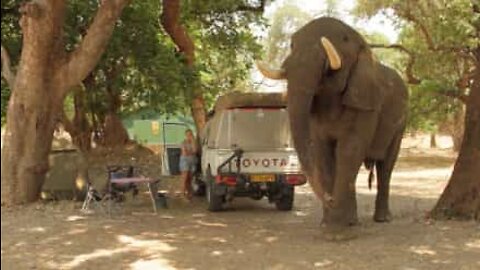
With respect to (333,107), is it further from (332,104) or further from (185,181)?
(185,181)

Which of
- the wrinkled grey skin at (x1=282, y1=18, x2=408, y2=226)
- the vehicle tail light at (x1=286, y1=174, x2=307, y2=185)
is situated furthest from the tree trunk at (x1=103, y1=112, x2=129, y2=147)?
the wrinkled grey skin at (x1=282, y1=18, x2=408, y2=226)

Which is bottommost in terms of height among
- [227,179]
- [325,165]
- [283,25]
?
[227,179]

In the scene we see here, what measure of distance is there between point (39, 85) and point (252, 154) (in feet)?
13.8

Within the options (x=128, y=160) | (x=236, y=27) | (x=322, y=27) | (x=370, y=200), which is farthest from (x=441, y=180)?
(x=322, y=27)

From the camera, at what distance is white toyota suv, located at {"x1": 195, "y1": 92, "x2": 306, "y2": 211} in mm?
13398

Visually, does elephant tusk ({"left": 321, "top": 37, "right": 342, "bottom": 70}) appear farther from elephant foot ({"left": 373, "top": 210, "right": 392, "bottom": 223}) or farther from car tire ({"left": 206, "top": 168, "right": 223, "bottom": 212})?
car tire ({"left": 206, "top": 168, "right": 223, "bottom": 212})

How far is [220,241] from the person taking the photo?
984 centimetres

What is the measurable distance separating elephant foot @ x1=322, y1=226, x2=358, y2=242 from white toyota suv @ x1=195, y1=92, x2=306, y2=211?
12.0 feet

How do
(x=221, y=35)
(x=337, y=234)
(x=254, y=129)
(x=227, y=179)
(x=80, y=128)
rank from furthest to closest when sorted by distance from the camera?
(x=80, y=128), (x=221, y=35), (x=254, y=129), (x=227, y=179), (x=337, y=234)

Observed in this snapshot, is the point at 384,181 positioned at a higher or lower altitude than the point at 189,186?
higher

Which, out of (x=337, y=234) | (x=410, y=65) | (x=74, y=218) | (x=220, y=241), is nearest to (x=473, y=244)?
(x=337, y=234)

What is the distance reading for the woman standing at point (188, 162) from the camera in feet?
52.0

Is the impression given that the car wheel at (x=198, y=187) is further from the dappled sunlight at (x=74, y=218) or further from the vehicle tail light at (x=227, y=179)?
the dappled sunlight at (x=74, y=218)

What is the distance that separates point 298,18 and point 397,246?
35.9m
